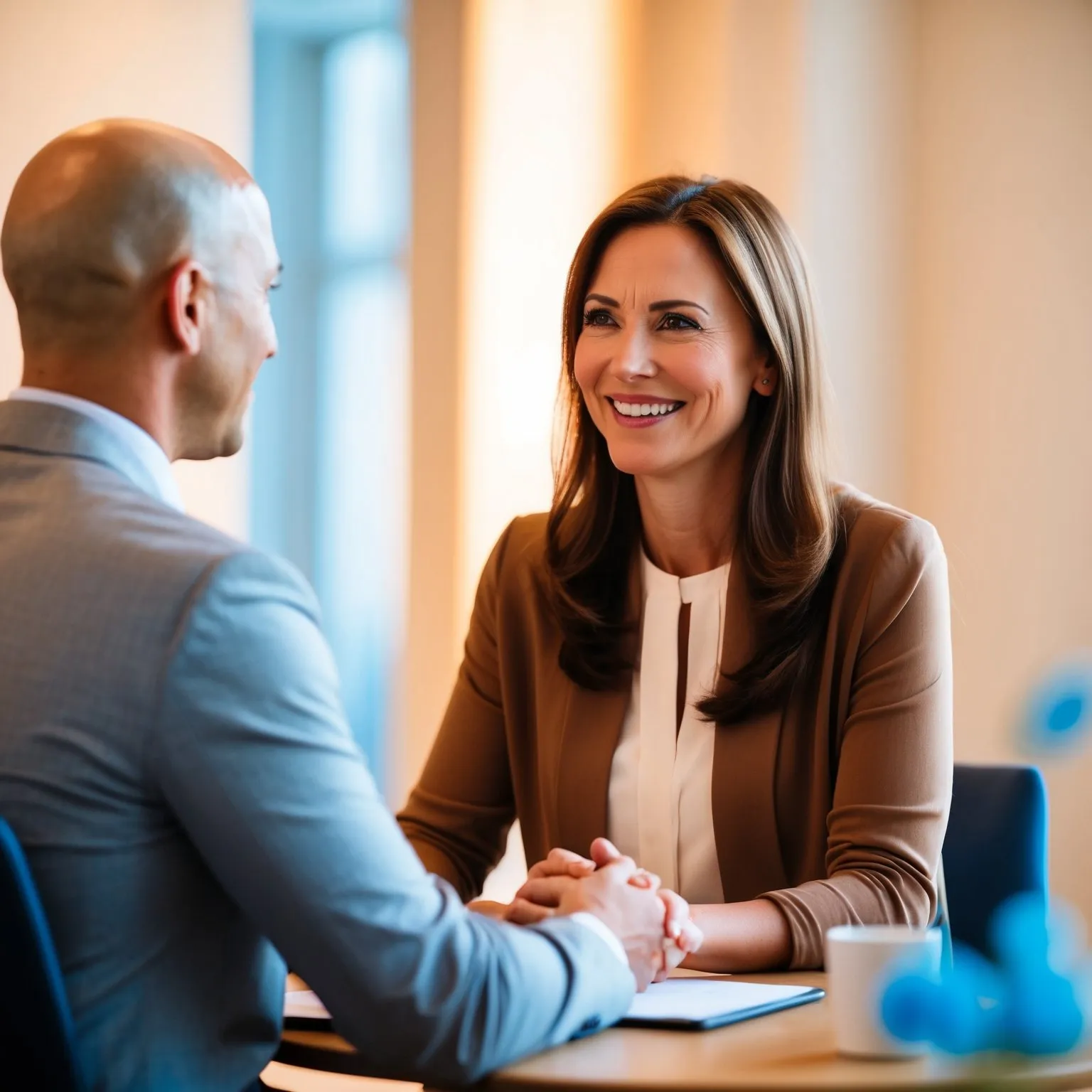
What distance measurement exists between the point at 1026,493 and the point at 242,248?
2.61 m

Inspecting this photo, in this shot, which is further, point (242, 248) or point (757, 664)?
point (757, 664)

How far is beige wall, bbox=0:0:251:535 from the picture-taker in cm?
355

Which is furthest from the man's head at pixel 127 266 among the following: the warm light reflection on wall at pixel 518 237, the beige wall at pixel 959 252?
the warm light reflection on wall at pixel 518 237

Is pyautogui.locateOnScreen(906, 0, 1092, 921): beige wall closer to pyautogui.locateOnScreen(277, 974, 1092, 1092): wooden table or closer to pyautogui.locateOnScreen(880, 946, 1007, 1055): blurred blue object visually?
pyautogui.locateOnScreen(277, 974, 1092, 1092): wooden table

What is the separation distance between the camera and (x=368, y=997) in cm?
102

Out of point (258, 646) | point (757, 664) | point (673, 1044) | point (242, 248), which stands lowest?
point (673, 1044)

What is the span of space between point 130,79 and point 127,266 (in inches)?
114

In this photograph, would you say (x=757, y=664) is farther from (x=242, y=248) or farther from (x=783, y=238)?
(x=242, y=248)

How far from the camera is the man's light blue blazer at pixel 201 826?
101 centimetres

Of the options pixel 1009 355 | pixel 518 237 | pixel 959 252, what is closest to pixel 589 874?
pixel 1009 355

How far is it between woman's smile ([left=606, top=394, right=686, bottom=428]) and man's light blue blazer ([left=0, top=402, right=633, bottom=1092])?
1.02m

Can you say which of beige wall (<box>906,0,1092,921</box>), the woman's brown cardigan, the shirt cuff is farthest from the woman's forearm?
beige wall (<box>906,0,1092,921</box>)

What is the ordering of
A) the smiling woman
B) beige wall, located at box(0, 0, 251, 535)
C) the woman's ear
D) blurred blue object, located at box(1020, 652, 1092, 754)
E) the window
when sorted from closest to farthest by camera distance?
blurred blue object, located at box(1020, 652, 1092, 754), the smiling woman, the woman's ear, beige wall, located at box(0, 0, 251, 535), the window

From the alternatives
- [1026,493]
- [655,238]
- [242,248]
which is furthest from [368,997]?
[1026,493]
